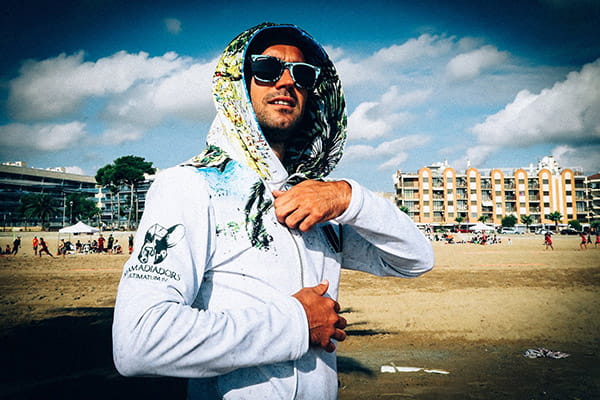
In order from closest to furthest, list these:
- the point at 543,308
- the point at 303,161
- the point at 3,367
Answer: the point at 303,161
the point at 3,367
the point at 543,308

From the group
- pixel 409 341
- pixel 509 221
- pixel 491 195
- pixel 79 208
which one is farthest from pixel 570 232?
pixel 79 208

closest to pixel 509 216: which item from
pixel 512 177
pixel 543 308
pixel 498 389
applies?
pixel 512 177

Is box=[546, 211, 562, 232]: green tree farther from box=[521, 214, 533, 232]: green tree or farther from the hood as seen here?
the hood

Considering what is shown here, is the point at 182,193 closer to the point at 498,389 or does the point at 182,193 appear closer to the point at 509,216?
the point at 498,389

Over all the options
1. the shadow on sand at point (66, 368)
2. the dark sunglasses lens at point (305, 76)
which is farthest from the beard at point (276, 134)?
the shadow on sand at point (66, 368)

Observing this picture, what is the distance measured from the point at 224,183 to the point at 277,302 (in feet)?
1.61

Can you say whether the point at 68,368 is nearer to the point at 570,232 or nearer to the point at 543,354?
the point at 543,354

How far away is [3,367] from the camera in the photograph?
600cm

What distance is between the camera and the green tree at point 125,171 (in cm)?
7875

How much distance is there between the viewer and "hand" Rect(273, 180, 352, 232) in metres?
1.42

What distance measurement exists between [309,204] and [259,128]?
0.44 meters

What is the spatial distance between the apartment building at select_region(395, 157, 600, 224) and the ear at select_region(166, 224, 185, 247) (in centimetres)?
9853

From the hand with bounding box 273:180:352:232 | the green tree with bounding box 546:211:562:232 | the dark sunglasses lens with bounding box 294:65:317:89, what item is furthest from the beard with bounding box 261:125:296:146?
the green tree with bounding box 546:211:562:232

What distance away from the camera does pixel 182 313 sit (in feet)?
3.67
